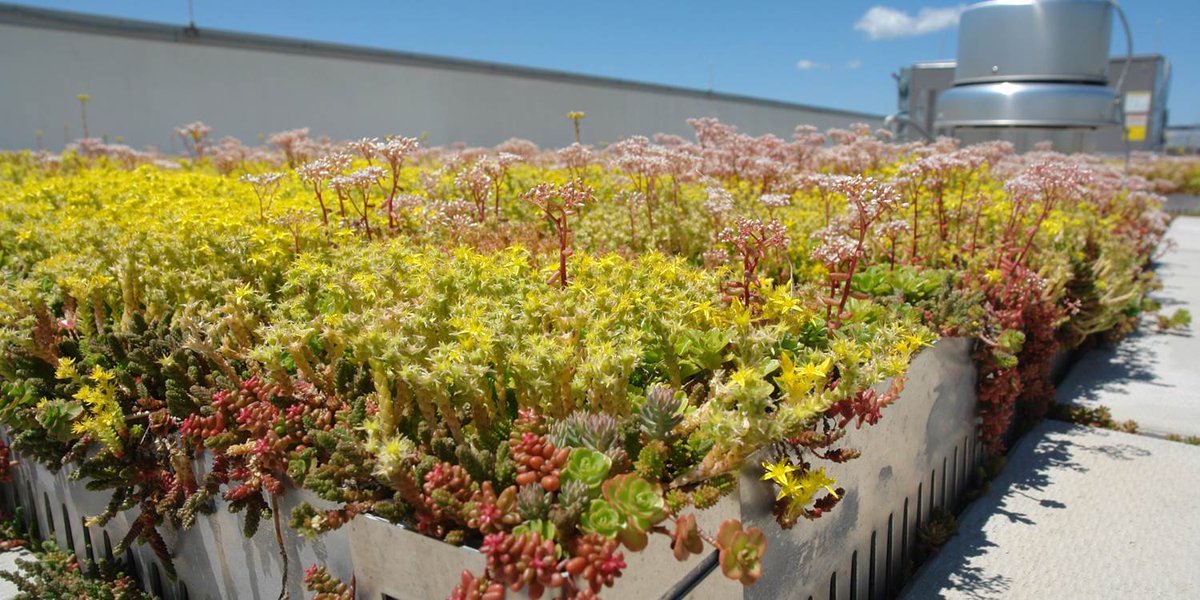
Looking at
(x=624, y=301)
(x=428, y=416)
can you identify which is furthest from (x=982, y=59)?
(x=428, y=416)

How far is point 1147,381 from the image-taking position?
4.99 meters

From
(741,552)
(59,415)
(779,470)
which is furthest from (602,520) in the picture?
(59,415)

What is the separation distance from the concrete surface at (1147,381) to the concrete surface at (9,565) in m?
4.98

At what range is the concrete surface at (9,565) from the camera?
2.71m

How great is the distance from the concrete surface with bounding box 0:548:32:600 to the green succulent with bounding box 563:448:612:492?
Result: 219cm

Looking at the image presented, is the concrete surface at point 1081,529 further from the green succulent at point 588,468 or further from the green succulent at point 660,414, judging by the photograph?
the green succulent at point 588,468

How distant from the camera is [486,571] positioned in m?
1.52

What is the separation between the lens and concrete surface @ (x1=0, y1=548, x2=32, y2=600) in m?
2.71

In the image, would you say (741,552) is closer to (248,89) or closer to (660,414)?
(660,414)

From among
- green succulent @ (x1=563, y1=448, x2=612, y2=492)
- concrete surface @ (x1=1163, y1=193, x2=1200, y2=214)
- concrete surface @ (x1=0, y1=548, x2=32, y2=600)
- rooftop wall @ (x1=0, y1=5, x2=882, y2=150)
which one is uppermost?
rooftop wall @ (x1=0, y1=5, x2=882, y2=150)

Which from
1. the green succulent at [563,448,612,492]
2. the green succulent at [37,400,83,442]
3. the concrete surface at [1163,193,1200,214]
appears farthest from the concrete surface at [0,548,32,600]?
the concrete surface at [1163,193,1200,214]

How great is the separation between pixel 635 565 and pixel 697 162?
3328 millimetres

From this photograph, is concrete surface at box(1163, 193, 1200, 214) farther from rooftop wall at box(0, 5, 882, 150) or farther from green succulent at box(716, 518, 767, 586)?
green succulent at box(716, 518, 767, 586)

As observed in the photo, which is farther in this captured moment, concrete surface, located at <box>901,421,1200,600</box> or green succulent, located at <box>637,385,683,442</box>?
concrete surface, located at <box>901,421,1200,600</box>
